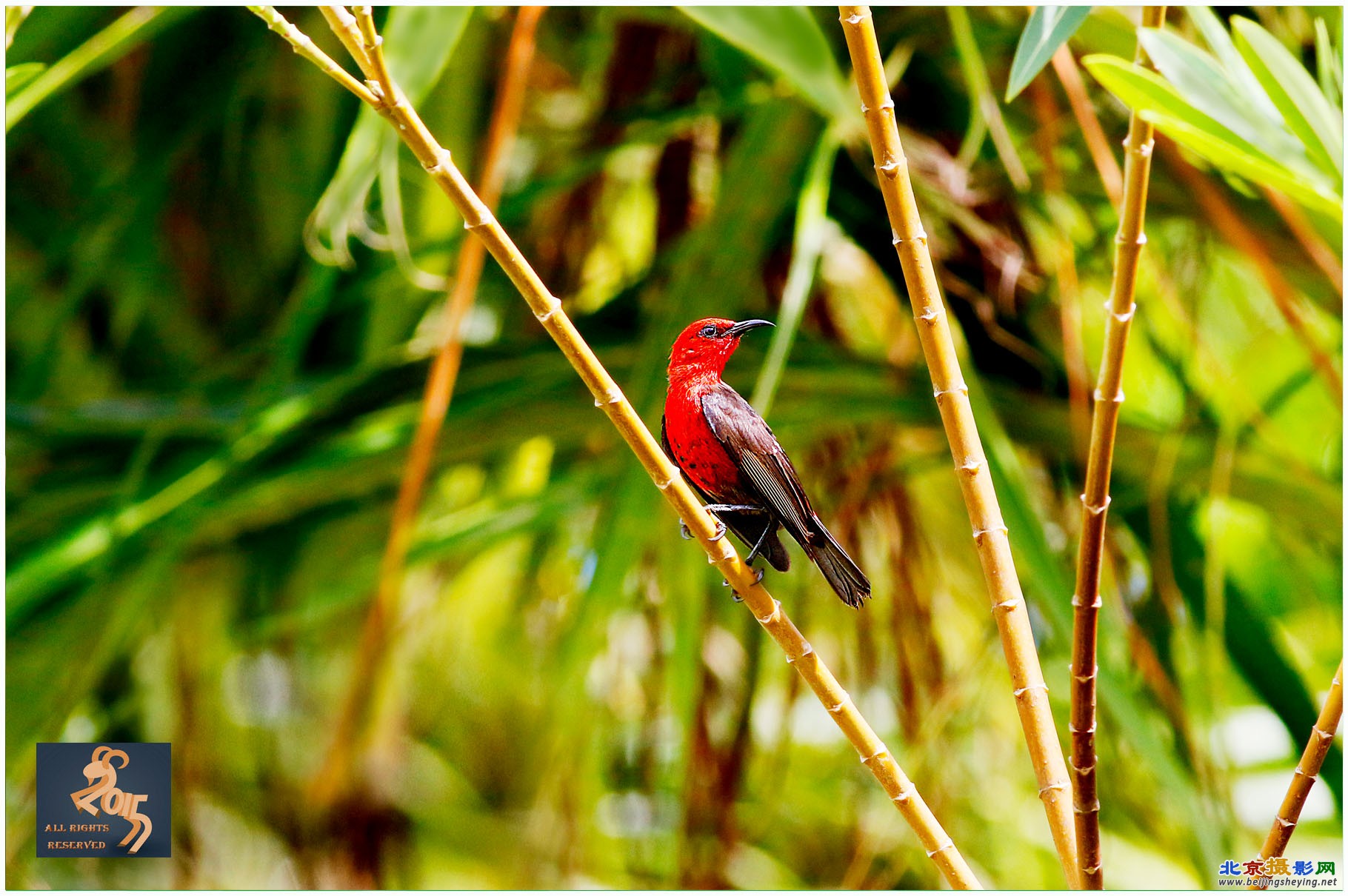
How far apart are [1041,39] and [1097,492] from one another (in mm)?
146

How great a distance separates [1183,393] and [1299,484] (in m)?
0.12

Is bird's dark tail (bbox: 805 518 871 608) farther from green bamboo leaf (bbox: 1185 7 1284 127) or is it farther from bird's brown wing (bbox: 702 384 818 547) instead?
green bamboo leaf (bbox: 1185 7 1284 127)

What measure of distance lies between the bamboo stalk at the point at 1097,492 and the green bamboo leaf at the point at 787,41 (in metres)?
0.19

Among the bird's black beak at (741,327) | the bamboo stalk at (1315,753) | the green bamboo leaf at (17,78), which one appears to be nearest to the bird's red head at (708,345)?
the bird's black beak at (741,327)

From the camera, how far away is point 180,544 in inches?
31.5

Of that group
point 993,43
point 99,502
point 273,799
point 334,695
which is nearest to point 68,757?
point 99,502

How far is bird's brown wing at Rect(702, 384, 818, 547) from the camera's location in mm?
326

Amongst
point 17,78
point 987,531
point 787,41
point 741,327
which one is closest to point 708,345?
point 741,327

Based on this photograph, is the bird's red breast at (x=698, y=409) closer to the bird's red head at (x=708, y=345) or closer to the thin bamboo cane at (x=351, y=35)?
the bird's red head at (x=708, y=345)

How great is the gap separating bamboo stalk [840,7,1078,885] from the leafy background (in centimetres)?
27

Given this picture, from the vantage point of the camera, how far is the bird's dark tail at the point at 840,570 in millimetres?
279

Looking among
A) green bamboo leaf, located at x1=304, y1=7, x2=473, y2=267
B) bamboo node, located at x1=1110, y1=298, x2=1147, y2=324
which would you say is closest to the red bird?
bamboo node, located at x1=1110, y1=298, x2=1147, y2=324

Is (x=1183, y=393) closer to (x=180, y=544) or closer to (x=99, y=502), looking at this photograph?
(x=180, y=544)

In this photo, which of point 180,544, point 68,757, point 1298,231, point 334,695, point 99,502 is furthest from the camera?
point 334,695
